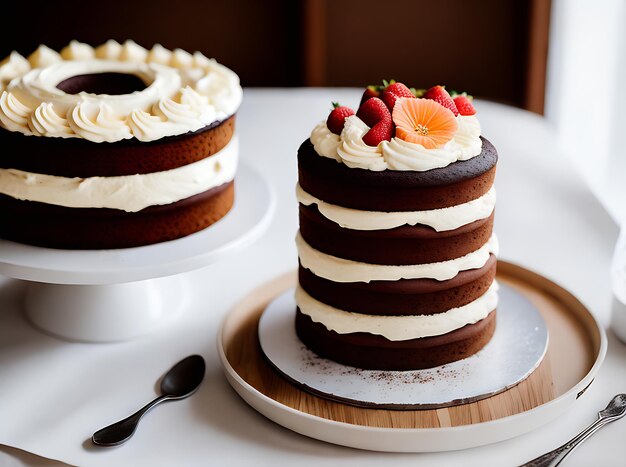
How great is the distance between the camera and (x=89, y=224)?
184 cm

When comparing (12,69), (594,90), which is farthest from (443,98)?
(594,90)

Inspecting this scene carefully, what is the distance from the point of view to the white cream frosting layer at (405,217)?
1549 millimetres

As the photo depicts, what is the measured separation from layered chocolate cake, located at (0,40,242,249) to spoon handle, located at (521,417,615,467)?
91 centimetres

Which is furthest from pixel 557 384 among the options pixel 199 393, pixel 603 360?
pixel 199 393

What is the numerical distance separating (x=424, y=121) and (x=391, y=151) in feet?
0.39

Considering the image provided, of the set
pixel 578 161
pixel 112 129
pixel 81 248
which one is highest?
pixel 112 129

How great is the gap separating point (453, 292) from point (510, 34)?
2855mm

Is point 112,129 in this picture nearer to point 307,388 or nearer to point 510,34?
point 307,388

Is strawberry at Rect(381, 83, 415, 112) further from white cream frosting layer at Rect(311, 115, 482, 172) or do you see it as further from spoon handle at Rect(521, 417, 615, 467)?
spoon handle at Rect(521, 417, 615, 467)

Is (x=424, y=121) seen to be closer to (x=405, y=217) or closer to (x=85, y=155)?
(x=405, y=217)

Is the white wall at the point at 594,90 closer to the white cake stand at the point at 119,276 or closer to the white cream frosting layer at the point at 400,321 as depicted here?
the white cream frosting layer at the point at 400,321

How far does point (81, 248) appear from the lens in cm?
186

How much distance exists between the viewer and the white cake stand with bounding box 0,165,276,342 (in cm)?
176

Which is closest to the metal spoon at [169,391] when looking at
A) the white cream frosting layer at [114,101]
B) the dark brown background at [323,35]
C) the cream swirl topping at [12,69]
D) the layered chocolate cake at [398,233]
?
the layered chocolate cake at [398,233]
